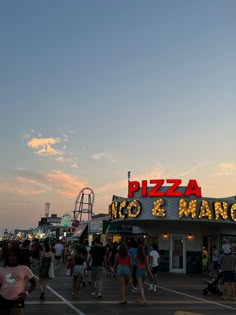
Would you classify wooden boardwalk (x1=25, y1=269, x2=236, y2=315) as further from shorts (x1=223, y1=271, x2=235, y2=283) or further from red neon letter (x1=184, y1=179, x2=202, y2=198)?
red neon letter (x1=184, y1=179, x2=202, y2=198)

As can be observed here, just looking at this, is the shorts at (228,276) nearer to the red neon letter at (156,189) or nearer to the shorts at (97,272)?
the shorts at (97,272)

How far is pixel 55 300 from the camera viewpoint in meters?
11.9

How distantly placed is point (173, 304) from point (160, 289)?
4066 millimetres

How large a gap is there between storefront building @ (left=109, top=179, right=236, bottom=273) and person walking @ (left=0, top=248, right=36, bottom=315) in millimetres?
18862

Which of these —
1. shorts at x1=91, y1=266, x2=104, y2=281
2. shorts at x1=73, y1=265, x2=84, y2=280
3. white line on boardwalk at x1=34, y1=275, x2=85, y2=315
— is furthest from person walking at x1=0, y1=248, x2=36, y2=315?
shorts at x1=91, y1=266, x2=104, y2=281

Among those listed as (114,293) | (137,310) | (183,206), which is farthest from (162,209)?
(137,310)

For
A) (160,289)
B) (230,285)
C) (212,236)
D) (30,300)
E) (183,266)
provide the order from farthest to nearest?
(212,236), (183,266), (160,289), (230,285), (30,300)

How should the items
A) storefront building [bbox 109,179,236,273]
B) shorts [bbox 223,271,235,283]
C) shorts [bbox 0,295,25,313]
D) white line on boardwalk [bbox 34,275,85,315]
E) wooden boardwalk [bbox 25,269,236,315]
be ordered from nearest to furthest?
shorts [bbox 0,295,25,313]
white line on boardwalk [bbox 34,275,85,315]
wooden boardwalk [bbox 25,269,236,315]
shorts [bbox 223,271,235,283]
storefront building [bbox 109,179,236,273]

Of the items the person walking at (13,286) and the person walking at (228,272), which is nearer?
the person walking at (13,286)

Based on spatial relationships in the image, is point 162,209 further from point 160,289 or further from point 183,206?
point 160,289

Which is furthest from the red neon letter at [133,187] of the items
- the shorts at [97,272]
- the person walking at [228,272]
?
the shorts at [97,272]

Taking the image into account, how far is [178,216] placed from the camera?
23.9 metres

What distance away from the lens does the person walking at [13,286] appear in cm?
524

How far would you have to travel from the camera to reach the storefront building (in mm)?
24094
